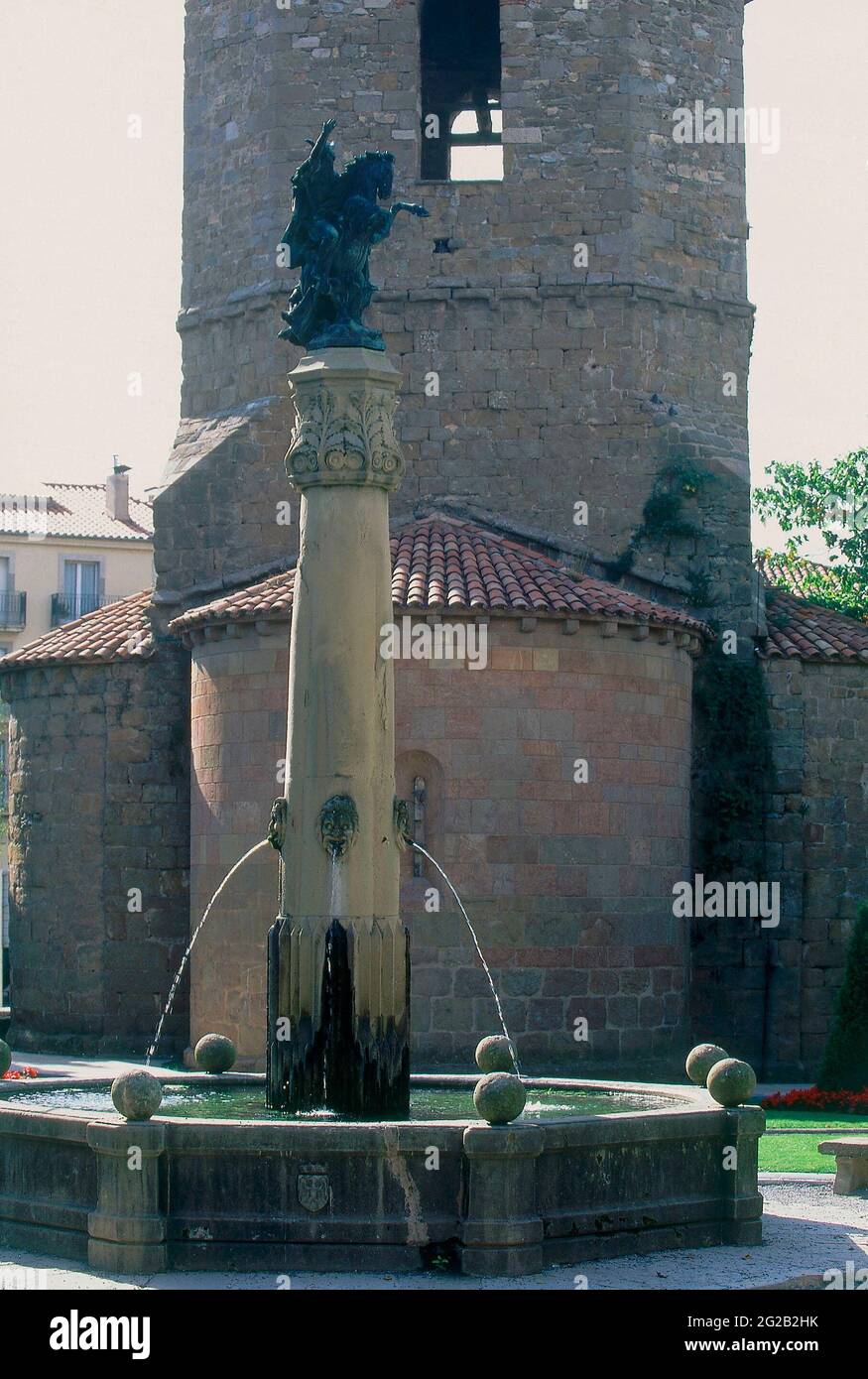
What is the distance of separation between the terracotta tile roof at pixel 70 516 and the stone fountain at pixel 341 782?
39276 mm

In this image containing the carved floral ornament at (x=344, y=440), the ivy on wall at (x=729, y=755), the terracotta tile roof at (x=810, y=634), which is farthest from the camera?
the terracotta tile roof at (x=810, y=634)

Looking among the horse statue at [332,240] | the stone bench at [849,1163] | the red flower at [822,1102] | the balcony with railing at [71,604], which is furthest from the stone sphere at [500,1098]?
the balcony with railing at [71,604]

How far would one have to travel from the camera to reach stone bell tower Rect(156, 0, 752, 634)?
28.1 metres

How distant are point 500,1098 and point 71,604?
42.2m

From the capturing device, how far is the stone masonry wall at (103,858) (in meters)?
28.1

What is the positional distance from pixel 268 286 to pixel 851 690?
30.5 ft

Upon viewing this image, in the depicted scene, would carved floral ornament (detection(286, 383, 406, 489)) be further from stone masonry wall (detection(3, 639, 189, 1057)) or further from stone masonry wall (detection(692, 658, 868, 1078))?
stone masonry wall (detection(3, 639, 189, 1057))

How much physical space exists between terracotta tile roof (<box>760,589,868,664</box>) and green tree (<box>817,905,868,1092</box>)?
4350 millimetres

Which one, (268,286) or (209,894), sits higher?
(268,286)

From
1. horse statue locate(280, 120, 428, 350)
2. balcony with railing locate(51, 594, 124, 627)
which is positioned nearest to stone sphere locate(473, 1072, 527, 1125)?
horse statue locate(280, 120, 428, 350)

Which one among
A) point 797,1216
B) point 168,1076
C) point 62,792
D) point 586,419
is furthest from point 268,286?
point 797,1216

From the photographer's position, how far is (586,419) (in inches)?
1107

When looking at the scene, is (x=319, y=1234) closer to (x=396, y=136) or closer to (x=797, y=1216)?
(x=797, y=1216)
